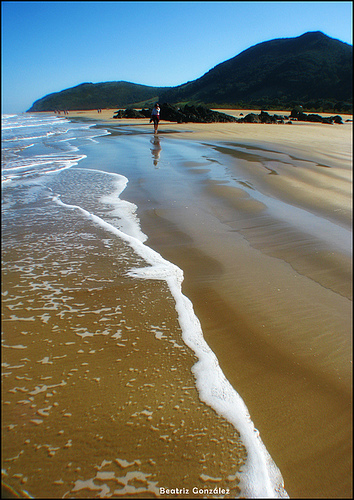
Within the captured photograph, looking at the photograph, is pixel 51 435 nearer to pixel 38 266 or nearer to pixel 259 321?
pixel 259 321

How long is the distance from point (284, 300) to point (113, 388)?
3.69ft

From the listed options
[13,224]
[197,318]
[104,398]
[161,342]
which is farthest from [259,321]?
[13,224]

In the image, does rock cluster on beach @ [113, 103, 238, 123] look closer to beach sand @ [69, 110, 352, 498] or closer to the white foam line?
beach sand @ [69, 110, 352, 498]

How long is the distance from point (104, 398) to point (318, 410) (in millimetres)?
860

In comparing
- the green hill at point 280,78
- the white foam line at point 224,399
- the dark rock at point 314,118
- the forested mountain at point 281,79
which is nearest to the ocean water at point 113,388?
the white foam line at point 224,399

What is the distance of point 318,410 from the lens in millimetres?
1303

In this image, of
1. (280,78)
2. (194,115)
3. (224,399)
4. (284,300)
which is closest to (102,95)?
(280,78)

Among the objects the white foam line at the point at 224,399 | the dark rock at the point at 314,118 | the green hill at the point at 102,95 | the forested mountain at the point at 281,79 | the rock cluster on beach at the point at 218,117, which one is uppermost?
the green hill at the point at 102,95

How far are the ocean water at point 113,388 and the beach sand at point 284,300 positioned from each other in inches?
3.8

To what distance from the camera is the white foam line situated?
111cm

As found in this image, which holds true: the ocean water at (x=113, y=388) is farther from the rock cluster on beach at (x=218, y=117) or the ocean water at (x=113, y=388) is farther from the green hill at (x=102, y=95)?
the green hill at (x=102, y=95)

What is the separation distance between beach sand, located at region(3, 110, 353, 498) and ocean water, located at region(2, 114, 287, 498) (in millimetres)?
97

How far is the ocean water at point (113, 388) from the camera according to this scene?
3.67ft

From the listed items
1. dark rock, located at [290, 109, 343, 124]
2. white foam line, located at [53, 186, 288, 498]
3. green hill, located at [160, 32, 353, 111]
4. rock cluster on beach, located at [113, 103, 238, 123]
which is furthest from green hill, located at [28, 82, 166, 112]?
white foam line, located at [53, 186, 288, 498]
